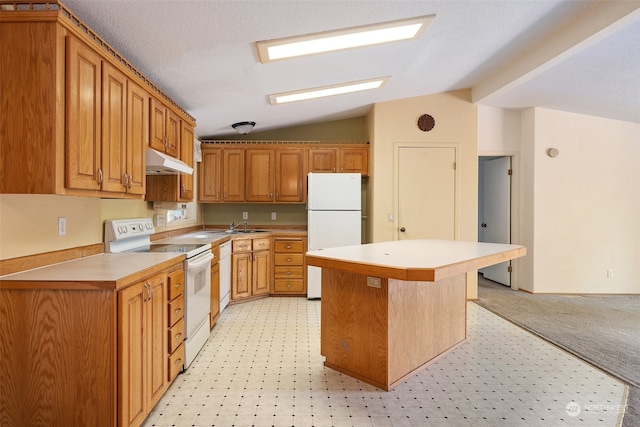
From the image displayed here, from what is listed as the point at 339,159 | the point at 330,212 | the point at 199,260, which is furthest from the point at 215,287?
the point at 339,159

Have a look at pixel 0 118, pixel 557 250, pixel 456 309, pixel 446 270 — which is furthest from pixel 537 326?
→ pixel 0 118

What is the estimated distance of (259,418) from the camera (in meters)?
1.84

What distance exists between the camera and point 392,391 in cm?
211

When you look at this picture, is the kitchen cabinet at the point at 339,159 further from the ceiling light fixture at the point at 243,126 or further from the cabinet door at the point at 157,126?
the cabinet door at the point at 157,126

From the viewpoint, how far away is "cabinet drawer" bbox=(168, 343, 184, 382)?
6.82ft

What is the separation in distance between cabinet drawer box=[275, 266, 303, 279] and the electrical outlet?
263 centimetres

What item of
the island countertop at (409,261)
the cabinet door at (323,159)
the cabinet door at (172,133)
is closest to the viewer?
the island countertop at (409,261)

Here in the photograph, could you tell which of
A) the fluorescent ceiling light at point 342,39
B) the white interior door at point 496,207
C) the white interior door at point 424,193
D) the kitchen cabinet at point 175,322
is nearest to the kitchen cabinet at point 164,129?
the fluorescent ceiling light at point 342,39

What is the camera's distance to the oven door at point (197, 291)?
2359 millimetres

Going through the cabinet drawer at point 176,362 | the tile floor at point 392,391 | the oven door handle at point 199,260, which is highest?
the oven door handle at point 199,260

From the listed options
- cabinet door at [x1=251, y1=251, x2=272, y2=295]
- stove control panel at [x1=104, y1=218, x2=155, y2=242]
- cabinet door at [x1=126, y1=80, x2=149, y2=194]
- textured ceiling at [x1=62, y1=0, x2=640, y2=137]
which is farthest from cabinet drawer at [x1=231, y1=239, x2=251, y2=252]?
cabinet door at [x1=126, y1=80, x2=149, y2=194]

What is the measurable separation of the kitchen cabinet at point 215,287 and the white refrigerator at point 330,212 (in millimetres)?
1275

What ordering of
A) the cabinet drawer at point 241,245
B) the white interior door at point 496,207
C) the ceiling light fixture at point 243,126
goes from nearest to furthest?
the cabinet drawer at point 241,245
the ceiling light fixture at point 243,126
the white interior door at point 496,207

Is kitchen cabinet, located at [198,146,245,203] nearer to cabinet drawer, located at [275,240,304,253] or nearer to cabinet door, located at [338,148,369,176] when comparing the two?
cabinet drawer, located at [275,240,304,253]
